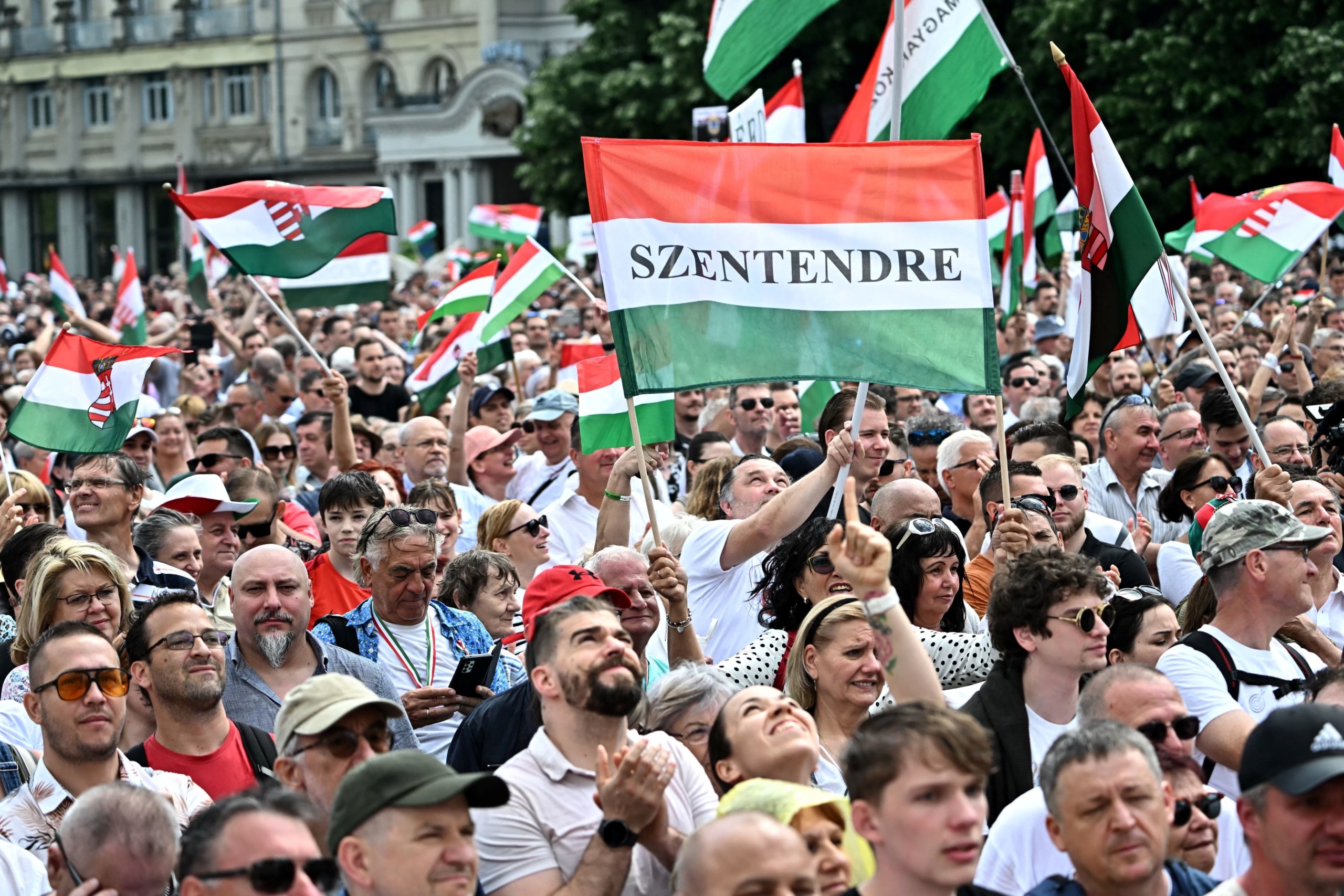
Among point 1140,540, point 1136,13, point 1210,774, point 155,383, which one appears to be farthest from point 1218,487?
point 1136,13

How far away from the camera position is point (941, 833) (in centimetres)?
404

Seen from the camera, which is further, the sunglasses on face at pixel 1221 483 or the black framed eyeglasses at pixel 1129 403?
the black framed eyeglasses at pixel 1129 403

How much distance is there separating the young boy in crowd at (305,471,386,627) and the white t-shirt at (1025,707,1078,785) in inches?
130

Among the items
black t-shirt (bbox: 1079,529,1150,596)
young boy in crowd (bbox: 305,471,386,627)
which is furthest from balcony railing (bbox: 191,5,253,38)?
black t-shirt (bbox: 1079,529,1150,596)

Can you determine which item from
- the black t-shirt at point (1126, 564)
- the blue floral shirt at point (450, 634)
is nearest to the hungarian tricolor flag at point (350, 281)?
the blue floral shirt at point (450, 634)

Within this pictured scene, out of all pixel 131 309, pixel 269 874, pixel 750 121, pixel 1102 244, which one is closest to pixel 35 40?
pixel 131 309

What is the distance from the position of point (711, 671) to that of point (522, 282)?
287 inches

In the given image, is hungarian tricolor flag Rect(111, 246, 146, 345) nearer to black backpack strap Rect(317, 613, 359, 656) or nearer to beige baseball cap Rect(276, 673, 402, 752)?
black backpack strap Rect(317, 613, 359, 656)

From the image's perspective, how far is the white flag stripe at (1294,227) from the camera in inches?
483

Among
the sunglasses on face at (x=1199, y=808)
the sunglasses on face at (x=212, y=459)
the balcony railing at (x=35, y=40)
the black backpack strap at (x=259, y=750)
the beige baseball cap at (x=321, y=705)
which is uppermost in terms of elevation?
the beige baseball cap at (x=321, y=705)

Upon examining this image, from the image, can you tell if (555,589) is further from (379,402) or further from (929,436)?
(379,402)

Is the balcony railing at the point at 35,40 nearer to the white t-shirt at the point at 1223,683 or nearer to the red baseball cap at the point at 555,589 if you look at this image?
the red baseball cap at the point at 555,589

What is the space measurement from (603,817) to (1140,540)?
15.6 ft

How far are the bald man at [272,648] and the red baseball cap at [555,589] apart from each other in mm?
790
